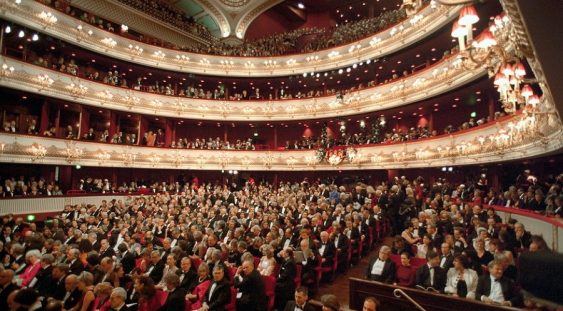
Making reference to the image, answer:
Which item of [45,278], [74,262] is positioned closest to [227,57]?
[74,262]

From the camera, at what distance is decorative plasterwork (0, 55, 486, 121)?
14336mm

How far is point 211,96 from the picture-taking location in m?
23.6

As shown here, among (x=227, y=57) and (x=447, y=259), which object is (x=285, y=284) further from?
(x=227, y=57)

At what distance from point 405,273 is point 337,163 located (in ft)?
42.1

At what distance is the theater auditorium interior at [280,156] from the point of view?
4605 millimetres

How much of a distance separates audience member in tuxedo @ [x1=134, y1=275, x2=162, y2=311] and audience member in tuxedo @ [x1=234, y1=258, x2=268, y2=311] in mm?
1122

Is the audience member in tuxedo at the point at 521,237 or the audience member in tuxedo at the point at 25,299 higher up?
the audience member in tuxedo at the point at 521,237

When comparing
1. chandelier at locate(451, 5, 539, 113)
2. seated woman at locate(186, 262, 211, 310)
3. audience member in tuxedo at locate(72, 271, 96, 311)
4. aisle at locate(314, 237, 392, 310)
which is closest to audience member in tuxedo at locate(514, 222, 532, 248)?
chandelier at locate(451, 5, 539, 113)

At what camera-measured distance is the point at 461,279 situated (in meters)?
4.73

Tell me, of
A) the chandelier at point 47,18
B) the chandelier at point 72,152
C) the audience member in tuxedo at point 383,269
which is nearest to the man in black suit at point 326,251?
the audience member in tuxedo at point 383,269

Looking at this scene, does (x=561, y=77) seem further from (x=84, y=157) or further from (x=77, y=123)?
(x=77, y=123)

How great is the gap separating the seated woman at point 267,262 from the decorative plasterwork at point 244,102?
919 centimetres

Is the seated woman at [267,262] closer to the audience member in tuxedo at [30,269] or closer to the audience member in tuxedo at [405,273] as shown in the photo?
the audience member in tuxedo at [405,273]

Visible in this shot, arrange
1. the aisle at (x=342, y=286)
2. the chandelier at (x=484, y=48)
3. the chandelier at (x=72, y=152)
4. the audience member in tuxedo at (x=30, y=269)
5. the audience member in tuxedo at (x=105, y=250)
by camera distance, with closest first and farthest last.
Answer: the chandelier at (x=484, y=48) < the audience member in tuxedo at (x=30, y=269) < the aisle at (x=342, y=286) < the audience member in tuxedo at (x=105, y=250) < the chandelier at (x=72, y=152)
